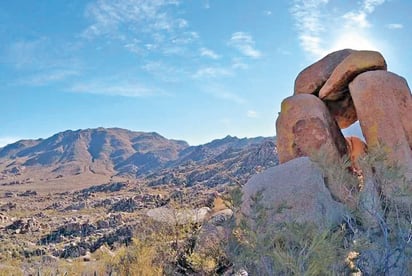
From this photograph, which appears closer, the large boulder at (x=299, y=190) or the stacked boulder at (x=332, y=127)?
the large boulder at (x=299, y=190)

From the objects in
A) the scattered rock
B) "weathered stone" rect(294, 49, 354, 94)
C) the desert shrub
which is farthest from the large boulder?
"weathered stone" rect(294, 49, 354, 94)

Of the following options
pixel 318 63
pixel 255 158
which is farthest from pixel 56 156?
pixel 318 63

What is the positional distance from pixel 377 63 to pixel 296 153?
135 inches

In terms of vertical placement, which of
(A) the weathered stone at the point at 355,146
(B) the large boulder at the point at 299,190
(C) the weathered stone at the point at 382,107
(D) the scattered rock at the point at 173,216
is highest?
(C) the weathered stone at the point at 382,107

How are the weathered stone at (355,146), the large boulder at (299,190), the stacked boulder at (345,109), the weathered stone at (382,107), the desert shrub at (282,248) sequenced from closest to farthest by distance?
the desert shrub at (282,248)
the large boulder at (299,190)
the weathered stone at (382,107)
the stacked boulder at (345,109)
the weathered stone at (355,146)

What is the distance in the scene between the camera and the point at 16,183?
117m

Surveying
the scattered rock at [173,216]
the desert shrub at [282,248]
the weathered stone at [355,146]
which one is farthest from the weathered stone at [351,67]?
the desert shrub at [282,248]

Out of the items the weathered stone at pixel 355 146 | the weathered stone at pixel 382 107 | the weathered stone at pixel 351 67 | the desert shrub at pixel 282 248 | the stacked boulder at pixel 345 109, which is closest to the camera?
the desert shrub at pixel 282 248

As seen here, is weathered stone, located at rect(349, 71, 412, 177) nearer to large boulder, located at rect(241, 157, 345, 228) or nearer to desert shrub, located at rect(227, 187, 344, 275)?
large boulder, located at rect(241, 157, 345, 228)

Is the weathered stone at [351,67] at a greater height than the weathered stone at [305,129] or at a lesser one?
greater

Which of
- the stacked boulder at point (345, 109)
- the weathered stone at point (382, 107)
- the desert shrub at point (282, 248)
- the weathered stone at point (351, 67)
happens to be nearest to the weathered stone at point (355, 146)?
the stacked boulder at point (345, 109)

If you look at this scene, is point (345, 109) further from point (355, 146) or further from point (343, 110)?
point (355, 146)

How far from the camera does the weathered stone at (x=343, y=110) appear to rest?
14.0m

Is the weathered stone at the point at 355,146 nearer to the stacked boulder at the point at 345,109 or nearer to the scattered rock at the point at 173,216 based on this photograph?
the stacked boulder at the point at 345,109
